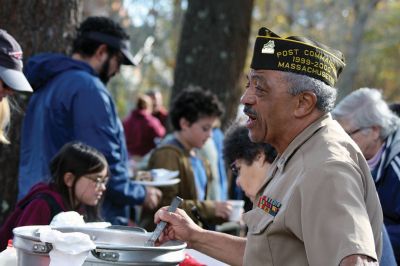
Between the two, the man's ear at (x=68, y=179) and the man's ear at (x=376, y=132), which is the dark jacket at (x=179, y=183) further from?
the man's ear at (x=376, y=132)

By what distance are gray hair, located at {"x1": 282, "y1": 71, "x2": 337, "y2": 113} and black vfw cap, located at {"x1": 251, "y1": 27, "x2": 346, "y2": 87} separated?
2cm

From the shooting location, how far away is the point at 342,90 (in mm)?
18125

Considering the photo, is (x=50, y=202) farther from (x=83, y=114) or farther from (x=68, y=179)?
(x=83, y=114)

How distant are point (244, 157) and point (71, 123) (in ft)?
4.26

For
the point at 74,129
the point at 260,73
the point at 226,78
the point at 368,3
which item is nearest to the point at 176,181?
the point at 74,129

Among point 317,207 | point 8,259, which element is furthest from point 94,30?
point 317,207

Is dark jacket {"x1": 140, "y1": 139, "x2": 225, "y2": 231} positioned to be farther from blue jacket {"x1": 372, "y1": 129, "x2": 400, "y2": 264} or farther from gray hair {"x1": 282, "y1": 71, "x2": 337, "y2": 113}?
gray hair {"x1": 282, "y1": 71, "x2": 337, "y2": 113}

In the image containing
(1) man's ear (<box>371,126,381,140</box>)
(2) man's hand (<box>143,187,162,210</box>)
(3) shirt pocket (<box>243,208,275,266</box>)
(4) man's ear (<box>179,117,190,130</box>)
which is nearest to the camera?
(3) shirt pocket (<box>243,208,275,266</box>)

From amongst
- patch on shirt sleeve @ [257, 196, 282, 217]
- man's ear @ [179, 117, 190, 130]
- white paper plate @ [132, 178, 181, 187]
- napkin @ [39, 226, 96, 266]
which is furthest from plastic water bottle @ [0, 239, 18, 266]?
man's ear @ [179, 117, 190, 130]

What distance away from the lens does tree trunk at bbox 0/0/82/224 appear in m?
5.71

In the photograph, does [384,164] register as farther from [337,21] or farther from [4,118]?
[337,21]

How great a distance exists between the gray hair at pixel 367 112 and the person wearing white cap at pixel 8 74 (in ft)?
7.35

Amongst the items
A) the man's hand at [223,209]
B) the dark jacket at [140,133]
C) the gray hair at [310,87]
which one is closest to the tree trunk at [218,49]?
the dark jacket at [140,133]

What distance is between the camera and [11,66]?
4164 mm
